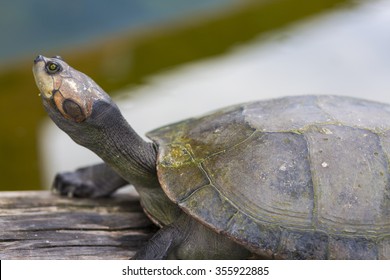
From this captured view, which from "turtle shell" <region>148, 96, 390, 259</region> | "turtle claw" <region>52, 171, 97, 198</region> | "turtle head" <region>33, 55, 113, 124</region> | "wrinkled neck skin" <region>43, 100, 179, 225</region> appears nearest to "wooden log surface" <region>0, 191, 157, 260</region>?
"turtle claw" <region>52, 171, 97, 198</region>

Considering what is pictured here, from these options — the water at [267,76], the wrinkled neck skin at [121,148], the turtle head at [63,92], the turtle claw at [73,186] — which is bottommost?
the water at [267,76]

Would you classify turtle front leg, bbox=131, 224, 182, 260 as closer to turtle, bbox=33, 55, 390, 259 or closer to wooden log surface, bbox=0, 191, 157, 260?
turtle, bbox=33, 55, 390, 259

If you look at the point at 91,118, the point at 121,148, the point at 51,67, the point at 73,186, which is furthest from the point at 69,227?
the point at 51,67

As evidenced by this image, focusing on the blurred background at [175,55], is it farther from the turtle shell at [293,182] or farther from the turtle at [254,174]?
the turtle shell at [293,182]

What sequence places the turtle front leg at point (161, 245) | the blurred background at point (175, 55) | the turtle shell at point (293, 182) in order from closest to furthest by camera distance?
the turtle shell at point (293, 182)
the turtle front leg at point (161, 245)
the blurred background at point (175, 55)

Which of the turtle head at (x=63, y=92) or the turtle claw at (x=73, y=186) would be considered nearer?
the turtle head at (x=63, y=92)

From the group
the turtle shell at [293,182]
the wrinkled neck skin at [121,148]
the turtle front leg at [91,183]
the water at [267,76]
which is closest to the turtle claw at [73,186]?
the turtle front leg at [91,183]

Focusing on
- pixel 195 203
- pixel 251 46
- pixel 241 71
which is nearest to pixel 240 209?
pixel 195 203

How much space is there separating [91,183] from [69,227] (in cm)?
34

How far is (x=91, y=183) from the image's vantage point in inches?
108

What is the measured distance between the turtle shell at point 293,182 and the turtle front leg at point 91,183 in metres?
0.48

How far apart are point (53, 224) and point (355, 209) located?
1251 millimetres

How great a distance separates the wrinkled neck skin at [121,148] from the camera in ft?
7.26

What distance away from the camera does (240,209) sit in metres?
2.11
